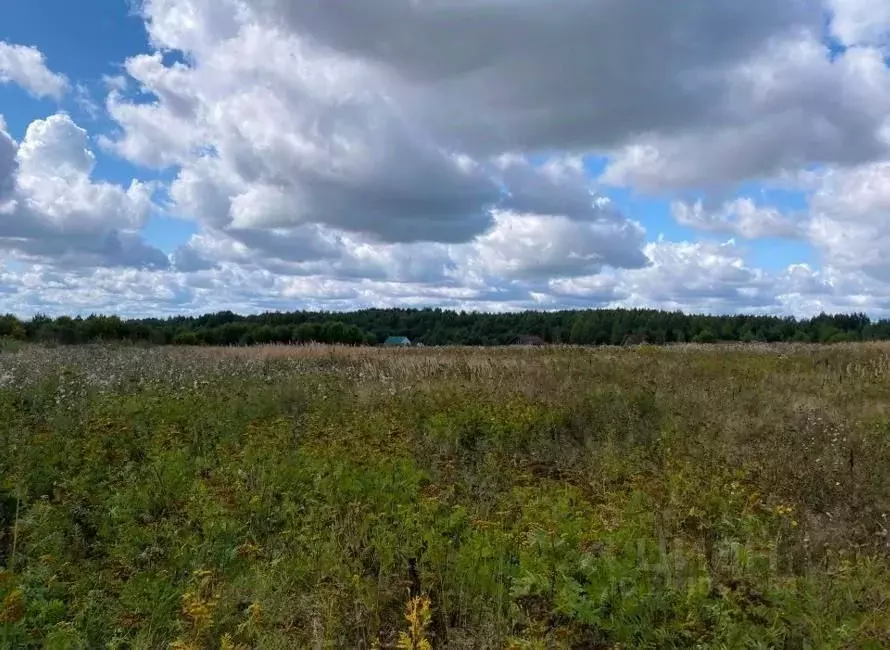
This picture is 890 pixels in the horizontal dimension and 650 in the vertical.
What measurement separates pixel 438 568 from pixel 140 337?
41.4 metres

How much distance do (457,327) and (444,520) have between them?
93.1 m

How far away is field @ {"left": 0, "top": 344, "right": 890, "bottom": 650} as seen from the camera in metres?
3.54

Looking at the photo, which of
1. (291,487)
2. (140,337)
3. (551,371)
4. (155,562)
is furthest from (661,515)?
(140,337)

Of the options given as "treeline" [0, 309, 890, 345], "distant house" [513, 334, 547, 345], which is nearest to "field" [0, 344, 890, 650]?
"distant house" [513, 334, 547, 345]

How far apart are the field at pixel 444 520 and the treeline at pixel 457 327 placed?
3549cm

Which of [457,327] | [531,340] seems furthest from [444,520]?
[457,327]

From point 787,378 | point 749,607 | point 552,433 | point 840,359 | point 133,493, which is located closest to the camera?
point 749,607

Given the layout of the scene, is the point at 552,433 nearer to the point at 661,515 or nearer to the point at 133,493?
the point at 661,515

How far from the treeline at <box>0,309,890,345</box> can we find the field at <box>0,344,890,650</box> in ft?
116

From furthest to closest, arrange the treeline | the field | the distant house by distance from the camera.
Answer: the treeline < the distant house < the field

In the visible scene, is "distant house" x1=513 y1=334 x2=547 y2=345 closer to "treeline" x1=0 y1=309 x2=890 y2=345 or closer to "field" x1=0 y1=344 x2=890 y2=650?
"treeline" x1=0 y1=309 x2=890 y2=345

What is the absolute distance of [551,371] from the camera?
13305 millimetres

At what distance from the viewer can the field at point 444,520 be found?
354 centimetres

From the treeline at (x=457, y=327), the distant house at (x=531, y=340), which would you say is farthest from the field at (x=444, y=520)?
the treeline at (x=457, y=327)
